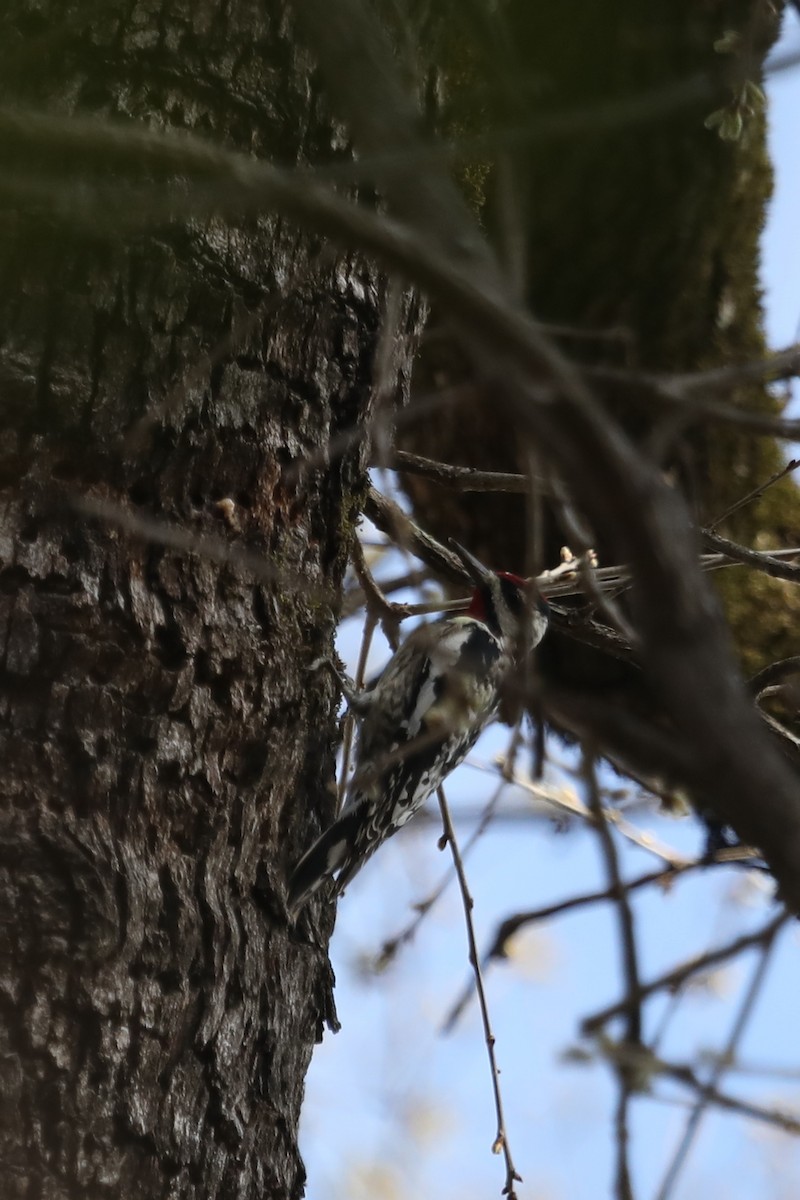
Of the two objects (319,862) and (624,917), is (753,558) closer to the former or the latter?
(319,862)

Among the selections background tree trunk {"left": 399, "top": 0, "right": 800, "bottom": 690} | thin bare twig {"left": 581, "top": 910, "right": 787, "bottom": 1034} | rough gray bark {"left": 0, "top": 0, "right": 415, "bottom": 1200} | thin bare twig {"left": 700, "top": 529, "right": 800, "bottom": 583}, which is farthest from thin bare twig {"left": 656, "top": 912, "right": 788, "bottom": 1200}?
background tree trunk {"left": 399, "top": 0, "right": 800, "bottom": 690}

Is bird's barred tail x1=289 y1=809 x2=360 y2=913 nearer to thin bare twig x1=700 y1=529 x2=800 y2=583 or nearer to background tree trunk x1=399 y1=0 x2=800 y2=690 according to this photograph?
thin bare twig x1=700 y1=529 x2=800 y2=583

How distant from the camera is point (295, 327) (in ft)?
8.48

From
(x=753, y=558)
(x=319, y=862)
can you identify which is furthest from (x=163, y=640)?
(x=753, y=558)

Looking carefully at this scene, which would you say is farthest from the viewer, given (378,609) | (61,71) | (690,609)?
(378,609)

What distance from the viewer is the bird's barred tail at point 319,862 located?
2416mm

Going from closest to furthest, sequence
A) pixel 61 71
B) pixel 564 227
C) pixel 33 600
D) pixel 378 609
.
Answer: pixel 33 600 < pixel 61 71 < pixel 378 609 < pixel 564 227

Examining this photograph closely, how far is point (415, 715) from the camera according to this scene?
3947 millimetres

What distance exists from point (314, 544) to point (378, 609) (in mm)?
526

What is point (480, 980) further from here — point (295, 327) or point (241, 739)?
point (295, 327)

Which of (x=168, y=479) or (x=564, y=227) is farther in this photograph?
(x=564, y=227)

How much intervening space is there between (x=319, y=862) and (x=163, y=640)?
595 mm

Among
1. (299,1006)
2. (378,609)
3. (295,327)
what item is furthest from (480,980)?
(295,327)

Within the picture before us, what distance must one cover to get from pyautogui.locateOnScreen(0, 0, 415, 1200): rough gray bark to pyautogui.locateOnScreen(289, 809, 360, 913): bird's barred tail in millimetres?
37
